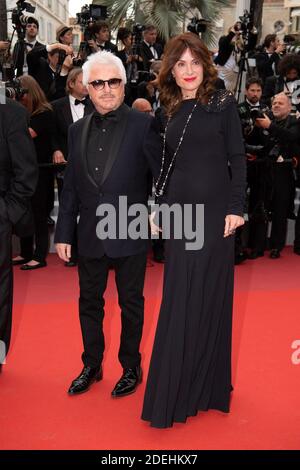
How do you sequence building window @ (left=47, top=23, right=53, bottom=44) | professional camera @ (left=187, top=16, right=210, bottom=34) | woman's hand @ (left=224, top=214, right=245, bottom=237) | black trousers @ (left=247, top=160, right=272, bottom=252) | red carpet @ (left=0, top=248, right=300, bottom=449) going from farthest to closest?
building window @ (left=47, top=23, right=53, bottom=44) < professional camera @ (left=187, top=16, right=210, bottom=34) < black trousers @ (left=247, top=160, right=272, bottom=252) < red carpet @ (left=0, top=248, right=300, bottom=449) < woman's hand @ (left=224, top=214, right=245, bottom=237)

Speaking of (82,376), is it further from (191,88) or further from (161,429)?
(191,88)

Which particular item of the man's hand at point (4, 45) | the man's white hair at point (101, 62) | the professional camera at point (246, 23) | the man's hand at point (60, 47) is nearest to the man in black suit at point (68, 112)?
the man's hand at point (60, 47)

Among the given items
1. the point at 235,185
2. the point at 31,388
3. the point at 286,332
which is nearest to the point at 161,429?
the point at 31,388

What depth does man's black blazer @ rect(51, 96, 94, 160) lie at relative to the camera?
5656mm

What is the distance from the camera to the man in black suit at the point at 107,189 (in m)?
2.84

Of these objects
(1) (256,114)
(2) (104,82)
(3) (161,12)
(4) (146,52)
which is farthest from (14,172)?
(3) (161,12)

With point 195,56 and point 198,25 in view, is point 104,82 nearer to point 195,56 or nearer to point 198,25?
point 195,56

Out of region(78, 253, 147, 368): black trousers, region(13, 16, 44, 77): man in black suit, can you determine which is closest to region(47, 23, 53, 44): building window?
region(13, 16, 44, 77): man in black suit

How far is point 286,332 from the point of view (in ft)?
13.4

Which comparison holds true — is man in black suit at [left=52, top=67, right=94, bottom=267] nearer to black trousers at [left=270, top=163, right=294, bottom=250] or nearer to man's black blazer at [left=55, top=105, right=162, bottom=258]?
black trousers at [left=270, top=163, right=294, bottom=250]

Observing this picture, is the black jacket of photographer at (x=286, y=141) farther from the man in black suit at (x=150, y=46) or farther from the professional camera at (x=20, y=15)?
the professional camera at (x=20, y=15)

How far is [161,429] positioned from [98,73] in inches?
67.0

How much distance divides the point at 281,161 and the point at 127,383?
3.57m

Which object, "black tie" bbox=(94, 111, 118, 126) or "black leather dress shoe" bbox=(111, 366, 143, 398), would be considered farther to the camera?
"black leather dress shoe" bbox=(111, 366, 143, 398)
